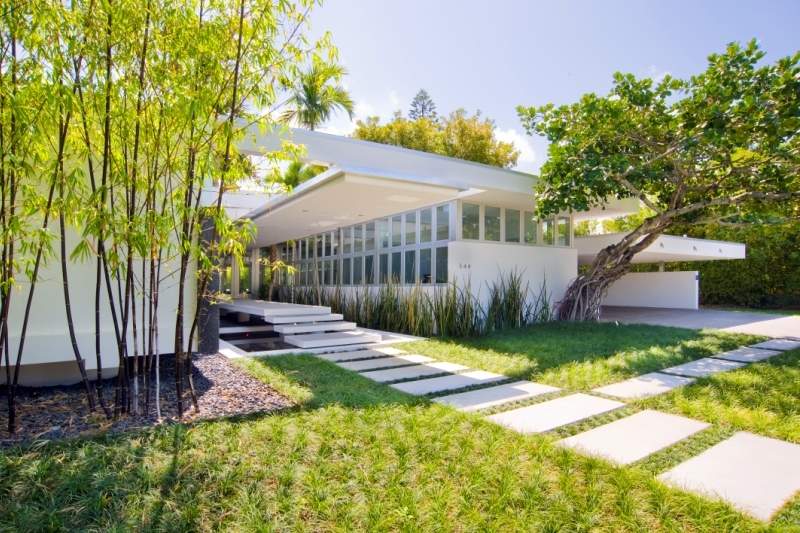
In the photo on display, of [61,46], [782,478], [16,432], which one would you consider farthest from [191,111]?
[782,478]

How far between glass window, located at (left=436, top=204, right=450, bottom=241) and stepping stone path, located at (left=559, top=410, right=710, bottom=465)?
6000 millimetres

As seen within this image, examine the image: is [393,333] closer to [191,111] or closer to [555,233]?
[555,233]

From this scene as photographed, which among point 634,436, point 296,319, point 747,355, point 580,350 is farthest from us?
point 296,319

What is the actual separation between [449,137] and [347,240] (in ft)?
33.3

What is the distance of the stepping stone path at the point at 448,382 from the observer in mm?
4422

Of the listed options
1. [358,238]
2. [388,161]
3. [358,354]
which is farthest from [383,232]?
[358,354]

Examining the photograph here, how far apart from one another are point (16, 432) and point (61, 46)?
249 cm

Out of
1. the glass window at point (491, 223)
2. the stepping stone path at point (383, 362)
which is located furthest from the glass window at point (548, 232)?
the stepping stone path at point (383, 362)

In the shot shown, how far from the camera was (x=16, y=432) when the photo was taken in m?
2.97

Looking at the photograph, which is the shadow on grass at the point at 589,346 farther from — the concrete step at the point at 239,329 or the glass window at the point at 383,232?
the glass window at the point at 383,232

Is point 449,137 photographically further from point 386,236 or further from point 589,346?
point 589,346

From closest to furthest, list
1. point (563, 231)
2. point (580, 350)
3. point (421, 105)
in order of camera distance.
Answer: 1. point (580, 350)
2. point (563, 231)
3. point (421, 105)

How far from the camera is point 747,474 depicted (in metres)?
2.61

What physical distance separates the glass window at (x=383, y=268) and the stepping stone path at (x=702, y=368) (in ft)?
21.1
